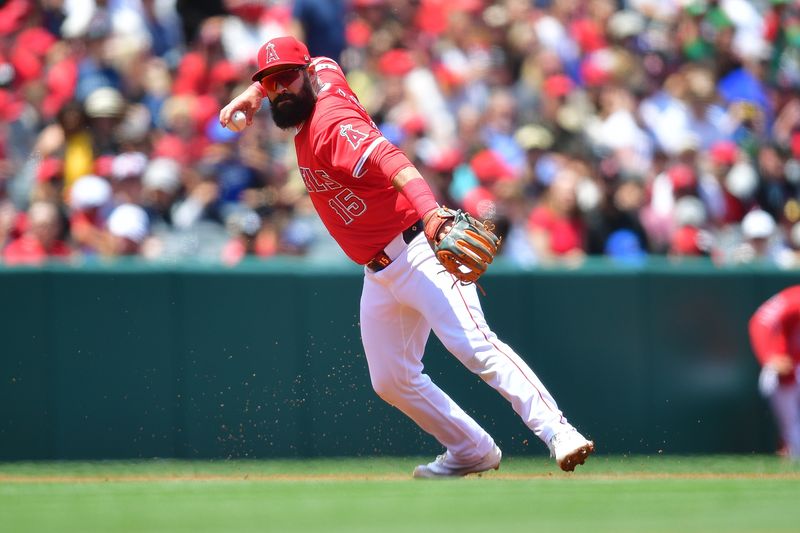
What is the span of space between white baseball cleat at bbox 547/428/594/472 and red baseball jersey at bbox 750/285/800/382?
303 cm

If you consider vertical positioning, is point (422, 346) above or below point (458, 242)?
below

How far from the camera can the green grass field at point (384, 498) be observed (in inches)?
197

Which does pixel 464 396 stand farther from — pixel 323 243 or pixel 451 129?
pixel 451 129

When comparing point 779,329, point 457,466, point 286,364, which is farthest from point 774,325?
point 286,364

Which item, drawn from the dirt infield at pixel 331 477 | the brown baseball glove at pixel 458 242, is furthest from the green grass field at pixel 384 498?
the brown baseball glove at pixel 458 242

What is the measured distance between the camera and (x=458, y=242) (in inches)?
241

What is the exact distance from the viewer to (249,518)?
5.23 m

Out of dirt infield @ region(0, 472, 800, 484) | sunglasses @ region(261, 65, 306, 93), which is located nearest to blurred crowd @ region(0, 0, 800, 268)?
dirt infield @ region(0, 472, 800, 484)

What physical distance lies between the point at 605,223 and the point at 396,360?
12.4 ft

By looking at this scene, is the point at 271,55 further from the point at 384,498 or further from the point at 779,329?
the point at 779,329

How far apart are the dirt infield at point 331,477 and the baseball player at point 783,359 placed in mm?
1384

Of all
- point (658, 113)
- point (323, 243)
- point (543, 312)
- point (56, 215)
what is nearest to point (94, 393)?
point (56, 215)

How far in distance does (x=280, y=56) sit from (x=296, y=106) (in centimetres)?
26

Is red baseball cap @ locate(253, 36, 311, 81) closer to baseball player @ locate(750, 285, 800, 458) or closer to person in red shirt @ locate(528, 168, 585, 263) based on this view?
person in red shirt @ locate(528, 168, 585, 263)
